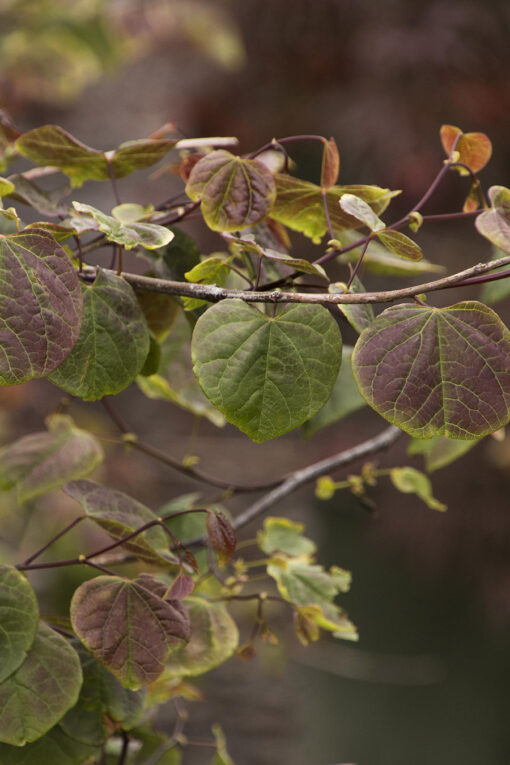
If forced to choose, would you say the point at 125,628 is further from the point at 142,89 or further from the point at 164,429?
the point at 142,89

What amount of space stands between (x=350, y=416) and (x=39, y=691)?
1633mm

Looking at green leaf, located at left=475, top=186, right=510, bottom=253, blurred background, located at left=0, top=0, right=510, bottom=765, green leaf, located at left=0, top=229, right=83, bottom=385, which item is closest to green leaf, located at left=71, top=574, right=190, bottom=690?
green leaf, located at left=0, top=229, right=83, bottom=385

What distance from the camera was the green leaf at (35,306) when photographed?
0.28 meters

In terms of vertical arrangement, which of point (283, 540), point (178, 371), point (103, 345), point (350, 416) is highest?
point (103, 345)

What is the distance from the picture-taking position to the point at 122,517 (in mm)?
369

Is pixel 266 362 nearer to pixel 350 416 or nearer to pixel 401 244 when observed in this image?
pixel 401 244

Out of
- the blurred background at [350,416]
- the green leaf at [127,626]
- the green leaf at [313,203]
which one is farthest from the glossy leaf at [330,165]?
the blurred background at [350,416]

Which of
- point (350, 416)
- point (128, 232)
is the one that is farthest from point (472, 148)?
point (350, 416)

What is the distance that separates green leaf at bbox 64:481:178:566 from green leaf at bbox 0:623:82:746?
0.18ft

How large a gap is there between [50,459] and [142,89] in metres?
2.32

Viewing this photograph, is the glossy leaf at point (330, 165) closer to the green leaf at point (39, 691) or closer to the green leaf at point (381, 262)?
the green leaf at point (381, 262)

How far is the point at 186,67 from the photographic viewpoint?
2.42 m

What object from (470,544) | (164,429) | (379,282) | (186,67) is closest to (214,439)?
(164,429)

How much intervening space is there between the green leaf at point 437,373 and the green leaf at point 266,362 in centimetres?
2
